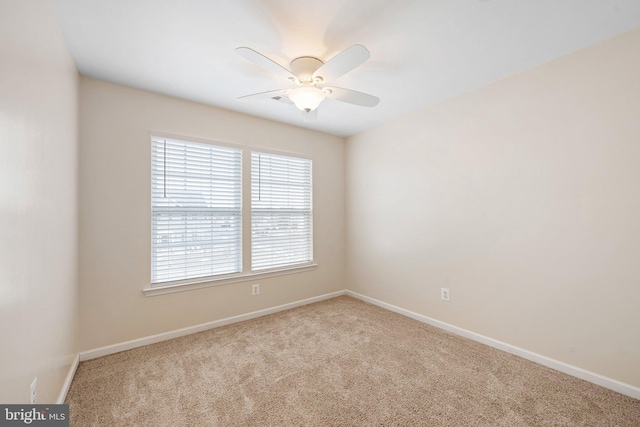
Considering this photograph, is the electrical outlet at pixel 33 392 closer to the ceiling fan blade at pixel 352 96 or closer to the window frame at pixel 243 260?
the window frame at pixel 243 260

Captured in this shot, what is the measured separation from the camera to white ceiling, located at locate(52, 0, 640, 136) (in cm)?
162

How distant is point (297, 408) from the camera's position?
1.76 meters

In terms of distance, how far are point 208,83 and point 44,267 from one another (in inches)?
74.9

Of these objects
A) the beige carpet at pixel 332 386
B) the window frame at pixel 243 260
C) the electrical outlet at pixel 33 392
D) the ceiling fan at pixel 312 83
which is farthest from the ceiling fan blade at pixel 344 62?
the electrical outlet at pixel 33 392

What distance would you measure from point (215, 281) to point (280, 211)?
1.19m

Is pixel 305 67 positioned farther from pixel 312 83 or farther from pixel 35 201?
pixel 35 201

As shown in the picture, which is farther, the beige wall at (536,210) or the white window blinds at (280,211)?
the white window blinds at (280,211)

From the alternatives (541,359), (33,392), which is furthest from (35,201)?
(541,359)

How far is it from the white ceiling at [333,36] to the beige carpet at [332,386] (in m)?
2.51

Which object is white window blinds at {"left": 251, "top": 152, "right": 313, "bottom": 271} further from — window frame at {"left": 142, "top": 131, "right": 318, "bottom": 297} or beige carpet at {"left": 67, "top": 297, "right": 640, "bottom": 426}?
beige carpet at {"left": 67, "top": 297, "right": 640, "bottom": 426}

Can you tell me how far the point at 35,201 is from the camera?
1395 millimetres

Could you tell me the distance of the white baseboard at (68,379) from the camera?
1791mm

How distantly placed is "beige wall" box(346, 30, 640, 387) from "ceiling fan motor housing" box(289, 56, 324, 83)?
1701 mm

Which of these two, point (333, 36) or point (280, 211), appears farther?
point (280, 211)
